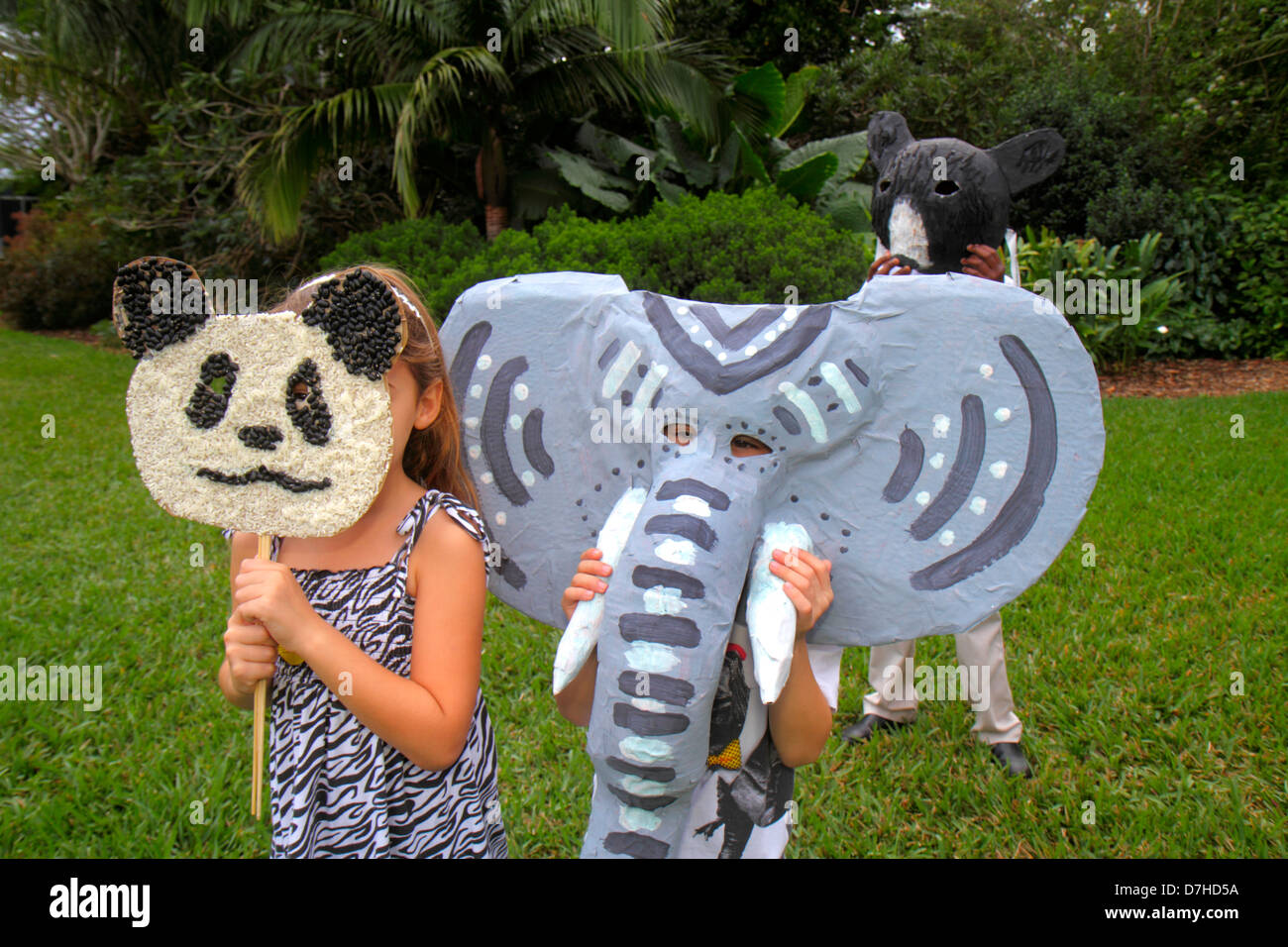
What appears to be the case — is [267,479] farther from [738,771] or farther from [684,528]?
[738,771]

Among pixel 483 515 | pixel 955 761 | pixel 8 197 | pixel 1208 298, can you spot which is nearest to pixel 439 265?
pixel 955 761

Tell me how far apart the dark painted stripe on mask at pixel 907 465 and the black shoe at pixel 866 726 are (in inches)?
82.4

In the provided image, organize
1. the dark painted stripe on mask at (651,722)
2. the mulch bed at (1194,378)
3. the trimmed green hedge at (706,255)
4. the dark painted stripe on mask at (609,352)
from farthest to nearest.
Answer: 1. the mulch bed at (1194,378)
2. the trimmed green hedge at (706,255)
3. the dark painted stripe on mask at (609,352)
4. the dark painted stripe on mask at (651,722)

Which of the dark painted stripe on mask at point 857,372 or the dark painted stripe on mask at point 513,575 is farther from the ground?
the dark painted stripe on mask at point 857,372

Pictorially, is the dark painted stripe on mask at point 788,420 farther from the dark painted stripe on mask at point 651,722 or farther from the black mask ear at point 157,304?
the black mask ear at point 157,304

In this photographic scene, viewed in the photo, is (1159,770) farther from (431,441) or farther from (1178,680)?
(431,441)

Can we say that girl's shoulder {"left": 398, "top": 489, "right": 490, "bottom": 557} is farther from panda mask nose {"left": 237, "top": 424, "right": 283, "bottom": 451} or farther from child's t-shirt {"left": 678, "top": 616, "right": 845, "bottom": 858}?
child's t-shirt {"left": 678, "top": 616, "right": 845, "bottom": 858}

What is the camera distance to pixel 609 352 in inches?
55.5

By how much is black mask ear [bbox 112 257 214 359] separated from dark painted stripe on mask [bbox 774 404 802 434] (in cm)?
85

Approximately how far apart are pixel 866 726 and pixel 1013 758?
50cm

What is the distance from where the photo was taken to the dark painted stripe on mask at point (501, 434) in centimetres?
149

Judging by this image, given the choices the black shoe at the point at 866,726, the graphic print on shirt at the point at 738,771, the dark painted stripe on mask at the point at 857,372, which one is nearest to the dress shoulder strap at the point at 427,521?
the graphic print on shirt at the point at 738,771

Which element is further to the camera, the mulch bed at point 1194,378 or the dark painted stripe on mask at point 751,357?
the mulch bed at point 1194,378

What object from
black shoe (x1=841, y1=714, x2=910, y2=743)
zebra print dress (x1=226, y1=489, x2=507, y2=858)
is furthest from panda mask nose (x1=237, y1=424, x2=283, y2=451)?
black shoe (x1=841, y1=714, x2=910, y2=743)
